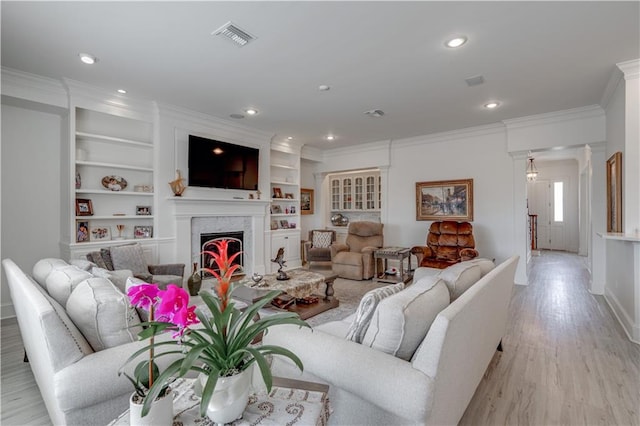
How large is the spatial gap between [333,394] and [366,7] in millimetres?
2511

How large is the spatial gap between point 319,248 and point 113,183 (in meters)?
3.70

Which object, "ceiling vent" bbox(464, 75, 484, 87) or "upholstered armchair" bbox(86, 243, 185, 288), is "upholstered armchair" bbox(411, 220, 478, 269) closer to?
"ceiling vent" bbox(464, 75, 484, 87)

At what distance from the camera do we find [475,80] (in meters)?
3.57

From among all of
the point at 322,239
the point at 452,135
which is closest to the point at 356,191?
the point at 322,239

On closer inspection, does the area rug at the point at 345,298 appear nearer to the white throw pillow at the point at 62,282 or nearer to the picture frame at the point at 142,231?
the white throw pillow at the point at 62,282

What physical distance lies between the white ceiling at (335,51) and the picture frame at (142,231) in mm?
1792

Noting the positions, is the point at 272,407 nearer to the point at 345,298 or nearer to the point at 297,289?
the point at 297,289

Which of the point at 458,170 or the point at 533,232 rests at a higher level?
the point at 458,170

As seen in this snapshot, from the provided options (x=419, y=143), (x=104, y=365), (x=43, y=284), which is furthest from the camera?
(x=419, y=143)

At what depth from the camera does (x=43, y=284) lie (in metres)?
2.18

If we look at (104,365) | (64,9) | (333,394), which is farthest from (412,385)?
(64,9)

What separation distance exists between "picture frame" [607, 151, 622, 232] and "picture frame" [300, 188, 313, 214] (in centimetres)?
565

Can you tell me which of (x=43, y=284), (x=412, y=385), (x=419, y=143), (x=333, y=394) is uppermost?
(x=419, y=143)

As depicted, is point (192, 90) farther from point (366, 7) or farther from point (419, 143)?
point (419, 143)
